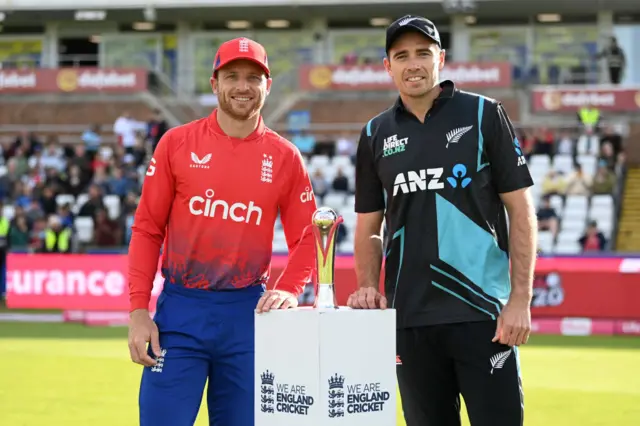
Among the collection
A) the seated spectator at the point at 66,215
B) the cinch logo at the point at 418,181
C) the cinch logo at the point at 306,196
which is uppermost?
the cinch logo at the point at 418,181

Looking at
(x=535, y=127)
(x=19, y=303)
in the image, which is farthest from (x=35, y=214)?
(x=535, y=127)

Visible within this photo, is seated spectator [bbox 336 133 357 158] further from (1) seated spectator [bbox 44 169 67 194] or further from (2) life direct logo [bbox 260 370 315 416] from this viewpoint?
(2) life direct logo [bbox 260 370 315 416]

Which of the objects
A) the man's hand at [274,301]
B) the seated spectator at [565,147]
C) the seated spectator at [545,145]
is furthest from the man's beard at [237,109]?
the seated spectator at [565,147]

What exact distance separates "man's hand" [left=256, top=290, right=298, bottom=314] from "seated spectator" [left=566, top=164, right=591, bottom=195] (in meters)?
18.5

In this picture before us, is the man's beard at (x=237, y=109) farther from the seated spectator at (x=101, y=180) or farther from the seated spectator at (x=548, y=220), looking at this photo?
the seated spectator at (x=101, y=180)

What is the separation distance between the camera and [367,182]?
489 cm

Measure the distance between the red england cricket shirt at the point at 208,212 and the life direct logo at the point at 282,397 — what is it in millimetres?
707

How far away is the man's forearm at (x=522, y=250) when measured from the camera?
449 cm

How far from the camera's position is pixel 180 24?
35656mm

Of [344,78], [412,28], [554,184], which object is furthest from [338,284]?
[344,78]

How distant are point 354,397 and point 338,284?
41.5 ft

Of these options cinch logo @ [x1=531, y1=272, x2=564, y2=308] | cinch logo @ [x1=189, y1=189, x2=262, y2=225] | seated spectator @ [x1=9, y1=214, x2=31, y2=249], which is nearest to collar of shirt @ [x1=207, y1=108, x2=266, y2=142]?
cinch logo @ [x1=189, y1=189, x2=262, y2=225]

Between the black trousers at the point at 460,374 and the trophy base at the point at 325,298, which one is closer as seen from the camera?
the trophy base at the point at 325,298

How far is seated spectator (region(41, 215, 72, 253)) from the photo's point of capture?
66.8ft
